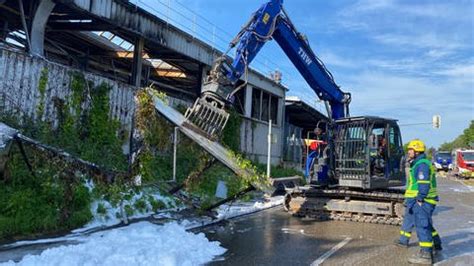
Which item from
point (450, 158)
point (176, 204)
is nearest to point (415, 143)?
point (176, 204)

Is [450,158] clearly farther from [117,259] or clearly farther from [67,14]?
[117,259]

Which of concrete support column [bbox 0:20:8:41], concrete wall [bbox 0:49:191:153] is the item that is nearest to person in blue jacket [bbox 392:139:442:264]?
concrete wall [bbox 0:49:191:153]

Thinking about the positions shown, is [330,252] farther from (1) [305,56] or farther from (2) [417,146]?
(1) [305,56]

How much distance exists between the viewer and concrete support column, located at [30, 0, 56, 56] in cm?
1352

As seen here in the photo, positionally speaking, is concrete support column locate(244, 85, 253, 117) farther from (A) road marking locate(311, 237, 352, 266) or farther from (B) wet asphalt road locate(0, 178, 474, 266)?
(A) road marking locate(311, 237, 352, 266)

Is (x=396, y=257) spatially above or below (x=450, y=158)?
below

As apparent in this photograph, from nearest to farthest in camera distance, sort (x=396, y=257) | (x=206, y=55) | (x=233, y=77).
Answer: (x=396, y=257)
(x=233, y=77)
(x=206, y=55)

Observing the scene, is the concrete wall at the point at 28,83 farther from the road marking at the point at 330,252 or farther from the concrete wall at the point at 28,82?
the road marking at the point at 330,252

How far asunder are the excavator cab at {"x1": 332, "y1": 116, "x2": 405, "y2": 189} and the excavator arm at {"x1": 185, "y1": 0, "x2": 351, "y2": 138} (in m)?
2.10

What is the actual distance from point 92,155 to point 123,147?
81.0 inches

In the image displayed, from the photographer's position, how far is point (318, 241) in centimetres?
988

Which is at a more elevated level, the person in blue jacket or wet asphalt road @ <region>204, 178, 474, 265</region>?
the person in blue jacket

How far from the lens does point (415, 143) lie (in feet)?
30.0

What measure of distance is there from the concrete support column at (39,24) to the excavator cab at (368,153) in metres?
9.14
